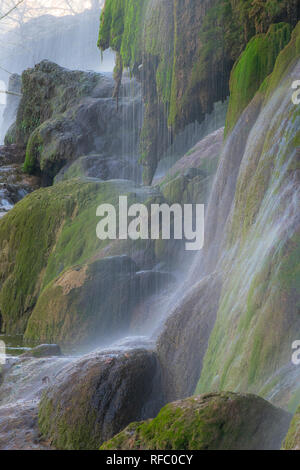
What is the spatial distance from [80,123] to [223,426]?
1933cm

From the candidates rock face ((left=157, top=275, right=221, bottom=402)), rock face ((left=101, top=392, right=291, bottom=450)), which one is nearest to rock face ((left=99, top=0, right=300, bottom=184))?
rock face ((left=157, top=275, right=221, bottom=402))

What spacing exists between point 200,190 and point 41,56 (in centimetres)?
4574

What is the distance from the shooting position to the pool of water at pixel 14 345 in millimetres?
9391

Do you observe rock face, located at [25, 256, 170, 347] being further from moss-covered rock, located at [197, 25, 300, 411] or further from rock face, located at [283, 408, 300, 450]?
rock face, located at [283, 408, 300, 450]

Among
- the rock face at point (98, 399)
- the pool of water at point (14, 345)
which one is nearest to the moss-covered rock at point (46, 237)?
the pool of water at point (14, 345)

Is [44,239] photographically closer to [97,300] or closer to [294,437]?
[97,300]

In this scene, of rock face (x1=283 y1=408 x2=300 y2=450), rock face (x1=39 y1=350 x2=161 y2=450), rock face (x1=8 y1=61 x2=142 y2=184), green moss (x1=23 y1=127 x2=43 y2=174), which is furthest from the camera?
green moss (x1=23 y1=127 x2=43 y2=174)

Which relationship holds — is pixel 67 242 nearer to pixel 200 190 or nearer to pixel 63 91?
pixel 200 190

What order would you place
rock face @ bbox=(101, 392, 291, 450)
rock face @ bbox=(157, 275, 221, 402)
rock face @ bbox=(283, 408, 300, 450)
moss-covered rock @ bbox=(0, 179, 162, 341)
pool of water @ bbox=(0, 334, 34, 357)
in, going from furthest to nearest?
moss-covered rock @ bbox=(0, 179, 162, 341)
pool of water @ bbox=(0, 334, 34, 357)
rock face @ bbox=(157, 275, 221, 402)
rock face @ bbox=(101, 392, 291, 450)
rock face @ bbox=(283, 408, 300, 450)

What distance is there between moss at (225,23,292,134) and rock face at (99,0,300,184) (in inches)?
5.4

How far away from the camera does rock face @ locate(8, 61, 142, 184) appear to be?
2094 centimetres

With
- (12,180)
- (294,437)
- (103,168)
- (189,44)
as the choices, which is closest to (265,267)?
(294,437)

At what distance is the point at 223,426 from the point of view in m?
3.10

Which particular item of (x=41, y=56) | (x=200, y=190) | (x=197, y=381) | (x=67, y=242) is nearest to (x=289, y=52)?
(x=197, y=381)
